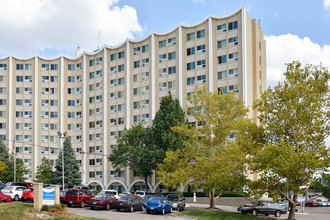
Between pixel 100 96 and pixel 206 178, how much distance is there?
48.4 meters

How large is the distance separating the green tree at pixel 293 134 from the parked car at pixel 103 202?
13.1 meters

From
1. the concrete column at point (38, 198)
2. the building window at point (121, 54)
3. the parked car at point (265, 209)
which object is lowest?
the parked car at point (265, 209)

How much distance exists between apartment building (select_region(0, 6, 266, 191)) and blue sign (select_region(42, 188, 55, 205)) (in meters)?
42.5

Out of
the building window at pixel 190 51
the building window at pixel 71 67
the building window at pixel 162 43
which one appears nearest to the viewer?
the building window at pixel 190 51

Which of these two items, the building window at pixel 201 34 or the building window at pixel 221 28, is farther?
the building window at pixel 201 34

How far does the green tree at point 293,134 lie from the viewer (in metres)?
32.4

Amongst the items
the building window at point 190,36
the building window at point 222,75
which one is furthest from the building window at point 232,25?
the building window at point 222,75

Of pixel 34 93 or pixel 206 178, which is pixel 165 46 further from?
pixel 206 178

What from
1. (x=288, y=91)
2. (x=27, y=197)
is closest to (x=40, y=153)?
(x=27, y=197)

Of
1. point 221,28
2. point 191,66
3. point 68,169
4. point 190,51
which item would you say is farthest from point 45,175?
point 221,28

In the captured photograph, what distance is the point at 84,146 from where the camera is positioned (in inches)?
3406

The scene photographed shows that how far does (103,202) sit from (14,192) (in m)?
9.16

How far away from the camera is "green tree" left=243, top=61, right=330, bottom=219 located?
106 feet

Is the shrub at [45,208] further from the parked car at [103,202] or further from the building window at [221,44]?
the building window at [221,44]
